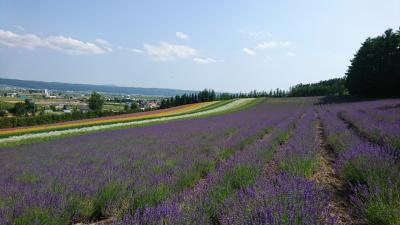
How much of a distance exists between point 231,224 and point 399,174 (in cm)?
289

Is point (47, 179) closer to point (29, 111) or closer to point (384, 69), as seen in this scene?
point (384, 69)

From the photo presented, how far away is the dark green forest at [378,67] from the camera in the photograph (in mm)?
42125

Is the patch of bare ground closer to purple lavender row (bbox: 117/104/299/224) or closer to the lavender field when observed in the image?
the lavender field

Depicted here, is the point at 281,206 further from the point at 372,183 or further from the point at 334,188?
the point at 334,188

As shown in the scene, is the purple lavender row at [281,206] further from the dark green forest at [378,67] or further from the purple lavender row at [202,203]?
the dark green forest at [378,67]

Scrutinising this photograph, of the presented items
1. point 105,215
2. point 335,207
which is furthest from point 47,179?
point 335,207

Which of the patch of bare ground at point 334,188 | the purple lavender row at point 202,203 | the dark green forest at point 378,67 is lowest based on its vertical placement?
the patch of bare ground at point 334,188

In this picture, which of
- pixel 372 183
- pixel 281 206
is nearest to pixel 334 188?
pixel 372 183

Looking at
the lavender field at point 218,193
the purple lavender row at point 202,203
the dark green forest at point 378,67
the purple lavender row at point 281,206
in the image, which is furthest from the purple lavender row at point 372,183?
the dark green forest at point 378,67

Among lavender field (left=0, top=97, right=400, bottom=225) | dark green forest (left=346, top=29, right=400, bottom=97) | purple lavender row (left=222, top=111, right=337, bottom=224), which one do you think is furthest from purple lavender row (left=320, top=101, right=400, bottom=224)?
dark green forest (left=346, top=29, right=400, bottom=97)

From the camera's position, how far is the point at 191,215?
3.23m

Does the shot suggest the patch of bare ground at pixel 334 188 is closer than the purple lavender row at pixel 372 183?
No

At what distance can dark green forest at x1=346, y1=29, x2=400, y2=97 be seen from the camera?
1658 inches

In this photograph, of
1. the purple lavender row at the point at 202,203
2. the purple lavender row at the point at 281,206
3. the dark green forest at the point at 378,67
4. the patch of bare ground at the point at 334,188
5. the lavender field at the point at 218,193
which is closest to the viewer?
the purple lavender row at the point at 281,206
